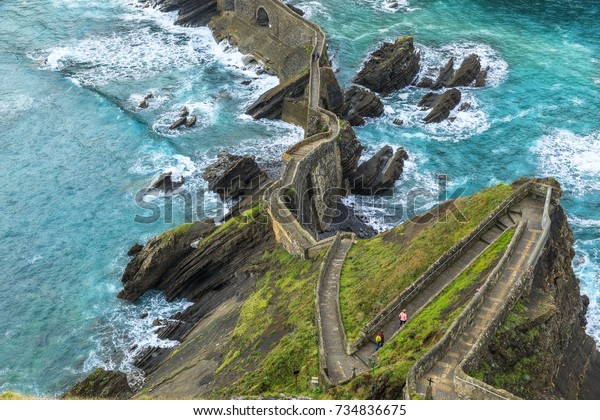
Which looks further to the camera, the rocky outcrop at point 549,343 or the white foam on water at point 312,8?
the white foam on water at point 312,8

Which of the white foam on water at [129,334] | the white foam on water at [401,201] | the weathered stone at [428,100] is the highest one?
the weathered stone at [428,100]

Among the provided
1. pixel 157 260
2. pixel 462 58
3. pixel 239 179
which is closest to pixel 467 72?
pixel 462 58

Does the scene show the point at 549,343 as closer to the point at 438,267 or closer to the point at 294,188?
the point at 438,267

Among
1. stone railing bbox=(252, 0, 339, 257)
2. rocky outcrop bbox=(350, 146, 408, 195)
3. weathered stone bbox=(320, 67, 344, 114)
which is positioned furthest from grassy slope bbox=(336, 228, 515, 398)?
weathered stone bbox=(320, 67, 344, 114)

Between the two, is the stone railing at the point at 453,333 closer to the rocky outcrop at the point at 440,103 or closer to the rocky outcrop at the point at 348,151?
the rocky outcrop at the point at 348,151

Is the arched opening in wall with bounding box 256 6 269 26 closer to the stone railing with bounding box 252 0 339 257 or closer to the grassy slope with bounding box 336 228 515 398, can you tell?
the stone railing with bounding box 252 0 339 257

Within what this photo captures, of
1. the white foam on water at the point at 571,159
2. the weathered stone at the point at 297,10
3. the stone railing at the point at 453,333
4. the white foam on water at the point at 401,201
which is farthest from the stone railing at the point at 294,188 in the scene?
the weathered stone at the point at 297,10

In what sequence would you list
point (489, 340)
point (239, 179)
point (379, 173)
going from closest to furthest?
point (489, 340)
point (239, 179)
point (379, 173)
